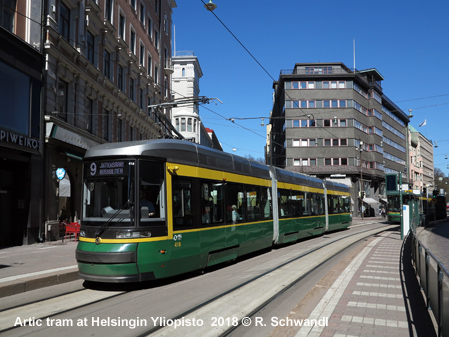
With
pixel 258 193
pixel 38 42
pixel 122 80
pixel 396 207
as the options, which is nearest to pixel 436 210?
pixel 396 207

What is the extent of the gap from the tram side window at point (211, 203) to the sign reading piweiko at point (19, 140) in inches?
330

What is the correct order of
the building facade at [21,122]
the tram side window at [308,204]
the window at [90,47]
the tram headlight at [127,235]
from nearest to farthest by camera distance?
the tram headlight at [127,235]
the building facade at [21,122]
the tram side window at [308,204]
the window at [90,47]

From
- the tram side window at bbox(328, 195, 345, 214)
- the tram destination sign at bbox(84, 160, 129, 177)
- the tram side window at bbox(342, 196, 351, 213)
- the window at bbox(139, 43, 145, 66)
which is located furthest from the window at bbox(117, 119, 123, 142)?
the tram destination sign at bbox(84, 160, 129, 177)

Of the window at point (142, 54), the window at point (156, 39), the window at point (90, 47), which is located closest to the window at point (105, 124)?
the window at point (90, 47)

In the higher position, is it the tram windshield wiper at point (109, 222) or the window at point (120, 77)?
the window at point (120, 77)

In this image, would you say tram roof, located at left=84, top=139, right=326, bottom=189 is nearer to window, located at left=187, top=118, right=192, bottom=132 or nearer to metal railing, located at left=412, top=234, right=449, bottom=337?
metal railing, located at left=412, top=234, right=449, bottom=337

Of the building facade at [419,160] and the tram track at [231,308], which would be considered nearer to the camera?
the tram track at [231,308]

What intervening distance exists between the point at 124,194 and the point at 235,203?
162 inches

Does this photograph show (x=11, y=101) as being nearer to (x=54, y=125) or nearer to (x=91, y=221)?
(x=54, y=125)

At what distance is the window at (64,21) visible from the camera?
62.2 ft

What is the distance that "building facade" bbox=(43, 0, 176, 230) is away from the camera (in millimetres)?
17516

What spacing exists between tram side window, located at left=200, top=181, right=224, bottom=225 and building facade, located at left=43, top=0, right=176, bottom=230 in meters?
3.39

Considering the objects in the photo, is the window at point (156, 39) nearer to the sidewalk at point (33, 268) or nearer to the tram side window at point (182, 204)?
the sidewalk at point (33, 268)

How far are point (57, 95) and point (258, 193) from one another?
10.4 metres
